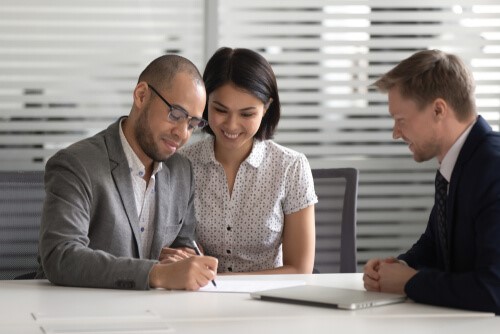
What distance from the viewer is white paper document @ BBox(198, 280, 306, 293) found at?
2.68 m

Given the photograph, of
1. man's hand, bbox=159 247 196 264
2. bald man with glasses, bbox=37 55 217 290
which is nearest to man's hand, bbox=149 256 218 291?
bald man with glasses, bbox=37 55 217 290

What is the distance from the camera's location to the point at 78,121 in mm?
4891

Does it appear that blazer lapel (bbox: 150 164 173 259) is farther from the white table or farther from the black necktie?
the black necktie

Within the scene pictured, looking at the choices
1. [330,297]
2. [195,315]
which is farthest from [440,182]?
[195,315]

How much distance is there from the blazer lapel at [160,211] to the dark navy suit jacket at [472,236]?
3.00 feet

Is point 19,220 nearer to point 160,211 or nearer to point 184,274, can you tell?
point 160,211

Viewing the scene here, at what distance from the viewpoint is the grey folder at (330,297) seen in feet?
7.96

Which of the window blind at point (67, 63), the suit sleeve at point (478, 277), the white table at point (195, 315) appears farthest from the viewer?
the window blind at point (67, 63)

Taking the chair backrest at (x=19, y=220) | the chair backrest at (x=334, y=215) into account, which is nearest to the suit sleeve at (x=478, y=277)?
the chair backrest at (x=334, y=215)

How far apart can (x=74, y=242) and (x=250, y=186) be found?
38.0 inches

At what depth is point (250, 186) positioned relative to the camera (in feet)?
11.6

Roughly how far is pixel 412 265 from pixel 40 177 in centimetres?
140

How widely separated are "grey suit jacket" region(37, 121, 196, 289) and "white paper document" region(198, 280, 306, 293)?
0.20 meters

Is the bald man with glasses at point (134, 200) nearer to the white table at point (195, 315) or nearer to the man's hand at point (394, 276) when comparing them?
the white table at point (195, 315)
